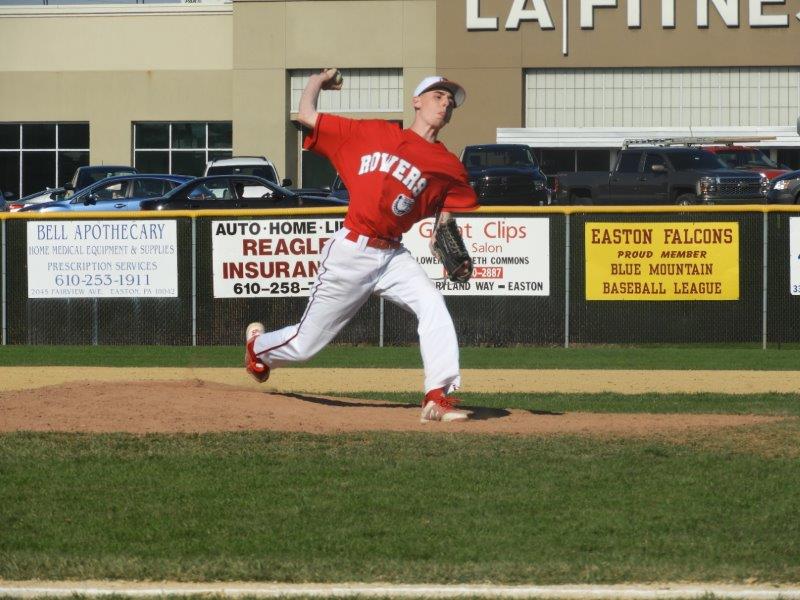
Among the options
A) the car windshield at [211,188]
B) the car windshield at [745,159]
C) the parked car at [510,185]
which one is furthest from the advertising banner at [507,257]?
the car windshield at [745,159]

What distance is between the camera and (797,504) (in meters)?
6.71

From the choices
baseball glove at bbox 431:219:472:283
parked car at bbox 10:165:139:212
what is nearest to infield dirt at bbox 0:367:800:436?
baseball glove at bbox 431:219:472:283

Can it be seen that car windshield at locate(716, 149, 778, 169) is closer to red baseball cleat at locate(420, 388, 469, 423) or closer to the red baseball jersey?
red baseball cleat at locate(420, 388, 469, 423)

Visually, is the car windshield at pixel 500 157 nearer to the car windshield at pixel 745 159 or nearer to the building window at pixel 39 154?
the car windshield at pixel 745 159

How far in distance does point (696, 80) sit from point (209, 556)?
135 feet

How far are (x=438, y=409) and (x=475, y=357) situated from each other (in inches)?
294

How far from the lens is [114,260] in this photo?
711 inches

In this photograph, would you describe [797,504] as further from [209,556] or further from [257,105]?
[257,105]

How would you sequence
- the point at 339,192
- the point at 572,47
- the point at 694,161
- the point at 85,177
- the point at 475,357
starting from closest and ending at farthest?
the point at 475,357 < the point at 694,161 < the point at 339,192 < the point at 85,177 < the point at 572,47

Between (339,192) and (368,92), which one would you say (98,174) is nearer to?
(339,192)

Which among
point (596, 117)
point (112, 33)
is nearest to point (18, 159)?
point (112, 33)

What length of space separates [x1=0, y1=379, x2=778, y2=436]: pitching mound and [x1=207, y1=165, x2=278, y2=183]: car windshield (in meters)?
24.6

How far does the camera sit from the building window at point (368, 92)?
46188 millimetres

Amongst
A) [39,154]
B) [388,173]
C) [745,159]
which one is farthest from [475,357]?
[39,154]
